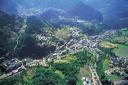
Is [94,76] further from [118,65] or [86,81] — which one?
[118,65]

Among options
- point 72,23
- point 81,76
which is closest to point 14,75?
point 81,76

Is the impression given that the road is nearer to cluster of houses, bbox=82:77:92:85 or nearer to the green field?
cluster of houses, bbox=82:77:92:85

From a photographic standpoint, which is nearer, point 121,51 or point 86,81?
point 86,81

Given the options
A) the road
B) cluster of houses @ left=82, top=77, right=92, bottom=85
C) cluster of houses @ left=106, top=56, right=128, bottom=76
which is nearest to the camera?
cluster of houses @ left=82, top=77, right=92, bottom=85

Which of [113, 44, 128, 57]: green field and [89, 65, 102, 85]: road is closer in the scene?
[89, 65, 102, 85]: road

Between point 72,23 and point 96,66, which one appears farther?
point 72,23

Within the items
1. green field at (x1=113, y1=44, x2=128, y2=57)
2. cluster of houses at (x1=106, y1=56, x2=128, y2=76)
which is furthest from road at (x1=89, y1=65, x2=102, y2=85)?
green field at (x1=113, y1=44, x2=128, y2=57)

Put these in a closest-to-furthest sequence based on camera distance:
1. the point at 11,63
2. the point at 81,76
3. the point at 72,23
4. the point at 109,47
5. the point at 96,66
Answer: the point at 81,76, the point at 96,66, the point at 11,63, the point at 109,47, the point at 72,23

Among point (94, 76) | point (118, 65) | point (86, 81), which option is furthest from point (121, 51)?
point (86, 81)

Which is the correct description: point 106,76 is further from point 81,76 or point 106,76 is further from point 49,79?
point 49,79
